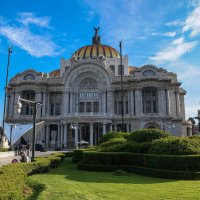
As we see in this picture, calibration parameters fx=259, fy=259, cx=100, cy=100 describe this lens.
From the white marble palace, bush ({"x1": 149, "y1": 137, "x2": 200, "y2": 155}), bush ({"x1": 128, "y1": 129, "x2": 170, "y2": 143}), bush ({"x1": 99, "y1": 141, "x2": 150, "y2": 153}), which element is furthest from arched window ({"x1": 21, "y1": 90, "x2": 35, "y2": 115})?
bush ({"x1": 149, "y1": 137, "x2": 200, "y2": 155})

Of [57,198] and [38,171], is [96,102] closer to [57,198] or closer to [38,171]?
[38,171]

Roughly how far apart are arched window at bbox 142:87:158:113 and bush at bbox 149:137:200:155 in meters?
44.6

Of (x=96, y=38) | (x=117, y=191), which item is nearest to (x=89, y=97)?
(x=96, y=38)

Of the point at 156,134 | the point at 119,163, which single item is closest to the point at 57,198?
the point at 119,163

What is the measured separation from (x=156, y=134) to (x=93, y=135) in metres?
41.2

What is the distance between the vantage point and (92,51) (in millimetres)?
74500

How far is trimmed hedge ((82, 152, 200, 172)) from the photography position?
1546cm

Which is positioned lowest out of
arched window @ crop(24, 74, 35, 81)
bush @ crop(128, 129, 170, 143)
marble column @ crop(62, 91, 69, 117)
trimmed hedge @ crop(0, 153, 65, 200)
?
trimmed hedge @ crop(0, 153, 65, 200)

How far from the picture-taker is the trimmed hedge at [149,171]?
1508 centimetres

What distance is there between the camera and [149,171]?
16.7 metres

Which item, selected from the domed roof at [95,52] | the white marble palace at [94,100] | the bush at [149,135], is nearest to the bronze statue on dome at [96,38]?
the domed roof at [95,52]

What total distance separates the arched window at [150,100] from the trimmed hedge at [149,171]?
4438 cm

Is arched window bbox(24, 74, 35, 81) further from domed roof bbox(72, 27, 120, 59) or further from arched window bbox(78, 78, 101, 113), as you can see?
domed roof bbox(72, 27, 120, 59)

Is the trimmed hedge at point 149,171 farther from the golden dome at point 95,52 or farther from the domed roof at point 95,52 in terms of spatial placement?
the golden dome at point 95,52
